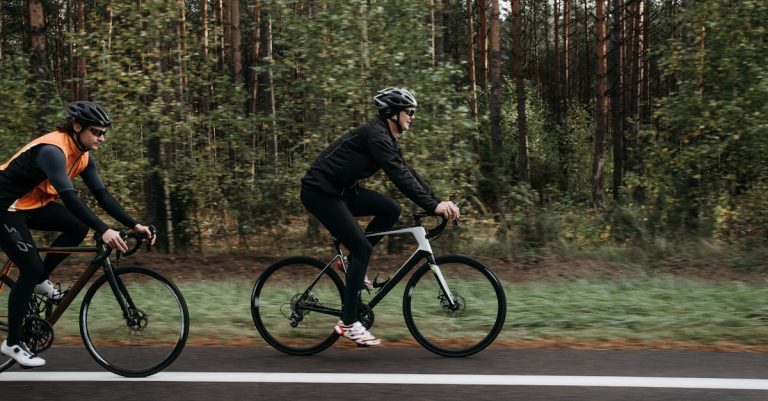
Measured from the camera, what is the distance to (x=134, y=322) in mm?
5293

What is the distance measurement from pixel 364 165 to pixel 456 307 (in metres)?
1.30

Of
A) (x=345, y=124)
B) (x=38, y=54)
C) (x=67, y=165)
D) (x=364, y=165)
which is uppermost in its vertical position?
(x=38, y=54)

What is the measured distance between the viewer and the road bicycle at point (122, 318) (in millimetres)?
5152

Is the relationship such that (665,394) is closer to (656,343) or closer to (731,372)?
(731,372)

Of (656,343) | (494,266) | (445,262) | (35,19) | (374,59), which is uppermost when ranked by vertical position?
(35,19)

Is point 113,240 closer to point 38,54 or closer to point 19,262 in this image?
point 19,262

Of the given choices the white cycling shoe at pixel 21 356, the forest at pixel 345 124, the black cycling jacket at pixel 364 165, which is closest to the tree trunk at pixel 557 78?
the forest at pixel 345 124

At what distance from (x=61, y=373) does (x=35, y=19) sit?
9.74m

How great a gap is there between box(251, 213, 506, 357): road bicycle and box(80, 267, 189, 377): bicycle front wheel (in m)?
0.90

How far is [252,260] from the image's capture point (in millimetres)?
11531

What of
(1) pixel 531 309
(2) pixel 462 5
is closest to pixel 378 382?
(1) pixel 531 309

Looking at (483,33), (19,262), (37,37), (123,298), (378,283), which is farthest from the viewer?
(483,33)

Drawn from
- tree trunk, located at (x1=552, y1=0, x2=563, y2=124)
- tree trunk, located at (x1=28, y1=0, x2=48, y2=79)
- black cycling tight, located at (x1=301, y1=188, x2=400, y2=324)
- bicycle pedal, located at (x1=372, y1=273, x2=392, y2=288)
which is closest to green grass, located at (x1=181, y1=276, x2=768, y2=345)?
bicycle pedal, located at (x1=372, y1=273, x2=392, y2=288)

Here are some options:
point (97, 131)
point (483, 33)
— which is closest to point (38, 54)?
point (97, 131)
